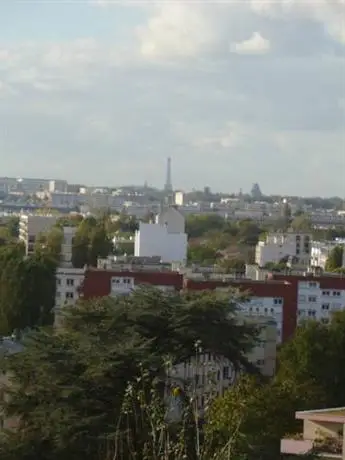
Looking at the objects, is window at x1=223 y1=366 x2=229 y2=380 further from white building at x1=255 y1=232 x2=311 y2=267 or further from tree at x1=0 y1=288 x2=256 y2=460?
white building at x1=255 y1=232 x2=311 y2=267

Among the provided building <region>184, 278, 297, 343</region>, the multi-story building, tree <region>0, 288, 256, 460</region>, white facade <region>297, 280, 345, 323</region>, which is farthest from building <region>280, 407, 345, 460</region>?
white facade <region>297, 280, 345, 323</region>

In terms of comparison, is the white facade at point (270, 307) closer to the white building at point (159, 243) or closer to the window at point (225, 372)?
the window at point (225, 372)

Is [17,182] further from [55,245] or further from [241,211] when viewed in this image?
[55,245]

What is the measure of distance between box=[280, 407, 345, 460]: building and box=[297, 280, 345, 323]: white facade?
1664cm

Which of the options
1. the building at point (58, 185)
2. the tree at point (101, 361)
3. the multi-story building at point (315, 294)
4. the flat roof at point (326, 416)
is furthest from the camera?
the building at point (58, 185)

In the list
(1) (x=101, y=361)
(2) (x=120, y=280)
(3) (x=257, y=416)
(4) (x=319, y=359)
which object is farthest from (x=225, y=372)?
(2) (x=120, y=280)

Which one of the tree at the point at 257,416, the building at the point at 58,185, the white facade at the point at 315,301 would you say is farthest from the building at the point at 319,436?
the building at the point at 58,185

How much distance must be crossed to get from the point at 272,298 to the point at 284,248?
2597cm

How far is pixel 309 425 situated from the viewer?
33.1ft

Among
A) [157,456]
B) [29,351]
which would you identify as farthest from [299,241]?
[157,456]

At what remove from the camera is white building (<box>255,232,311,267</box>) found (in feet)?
163

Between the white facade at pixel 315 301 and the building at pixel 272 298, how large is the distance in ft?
1.01

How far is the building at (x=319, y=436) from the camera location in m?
9.46

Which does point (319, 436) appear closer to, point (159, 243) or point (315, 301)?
point (315, 301)
